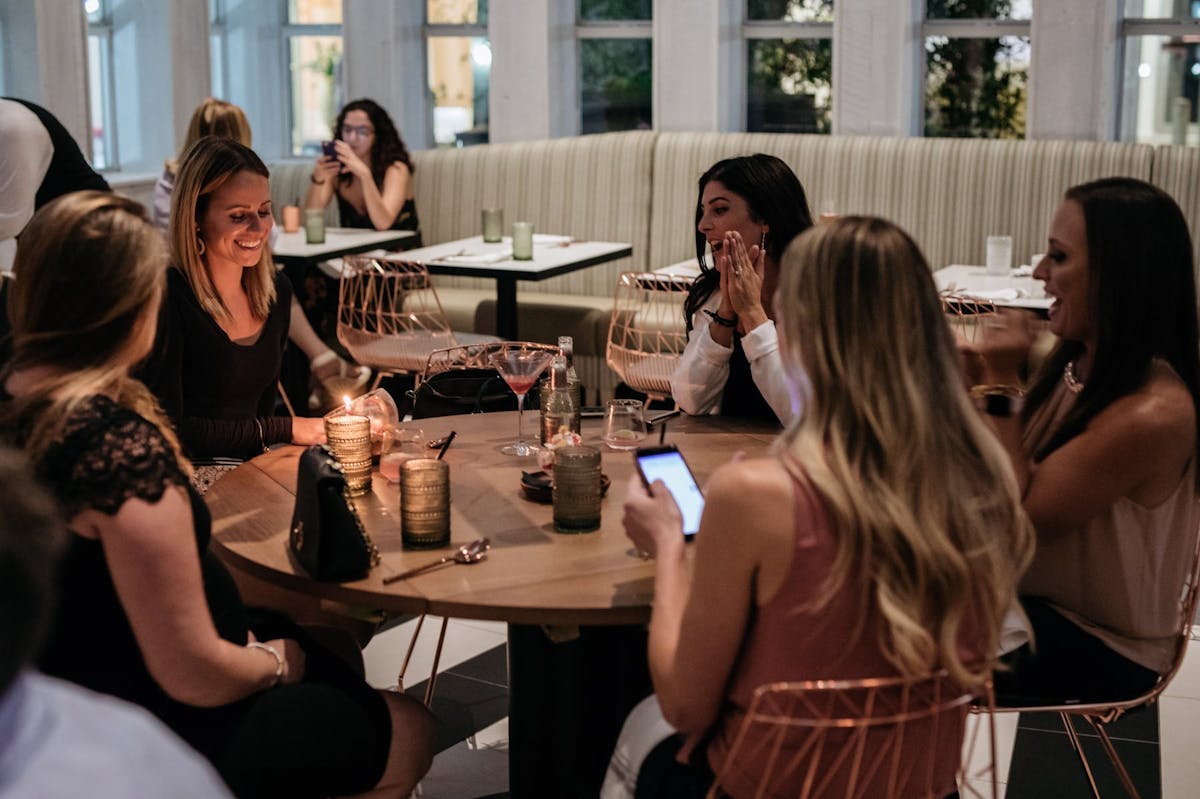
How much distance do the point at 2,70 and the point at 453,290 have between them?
260 cm

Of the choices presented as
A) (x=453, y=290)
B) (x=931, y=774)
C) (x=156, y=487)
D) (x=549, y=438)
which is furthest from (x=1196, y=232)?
(x=156, y=487)

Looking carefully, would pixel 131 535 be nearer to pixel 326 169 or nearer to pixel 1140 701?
pixel 1140 701

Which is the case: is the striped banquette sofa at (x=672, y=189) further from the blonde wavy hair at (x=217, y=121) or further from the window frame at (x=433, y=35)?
the blonde wavy hair at (x=217, y=121)

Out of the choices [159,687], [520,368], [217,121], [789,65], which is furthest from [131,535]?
[789,65]

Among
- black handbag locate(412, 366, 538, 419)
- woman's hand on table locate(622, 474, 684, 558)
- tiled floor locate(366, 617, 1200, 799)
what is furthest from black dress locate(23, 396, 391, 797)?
black handbag locate(412, 366, 538, 419)

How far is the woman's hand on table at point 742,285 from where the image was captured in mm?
3051

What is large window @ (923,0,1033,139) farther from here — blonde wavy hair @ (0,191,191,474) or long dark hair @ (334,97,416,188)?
blonde wavy hair @ (0,191,191,474)

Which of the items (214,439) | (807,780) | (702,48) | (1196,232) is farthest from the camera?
(702,48)

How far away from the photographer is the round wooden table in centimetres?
207

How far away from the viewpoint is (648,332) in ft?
19.7

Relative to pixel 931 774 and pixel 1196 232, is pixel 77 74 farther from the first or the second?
pixel 931 774

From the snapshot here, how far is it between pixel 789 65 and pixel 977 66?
943mm

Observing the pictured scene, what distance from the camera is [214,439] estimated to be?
3.09m

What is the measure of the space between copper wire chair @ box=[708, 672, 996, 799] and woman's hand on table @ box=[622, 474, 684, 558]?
0.27m
